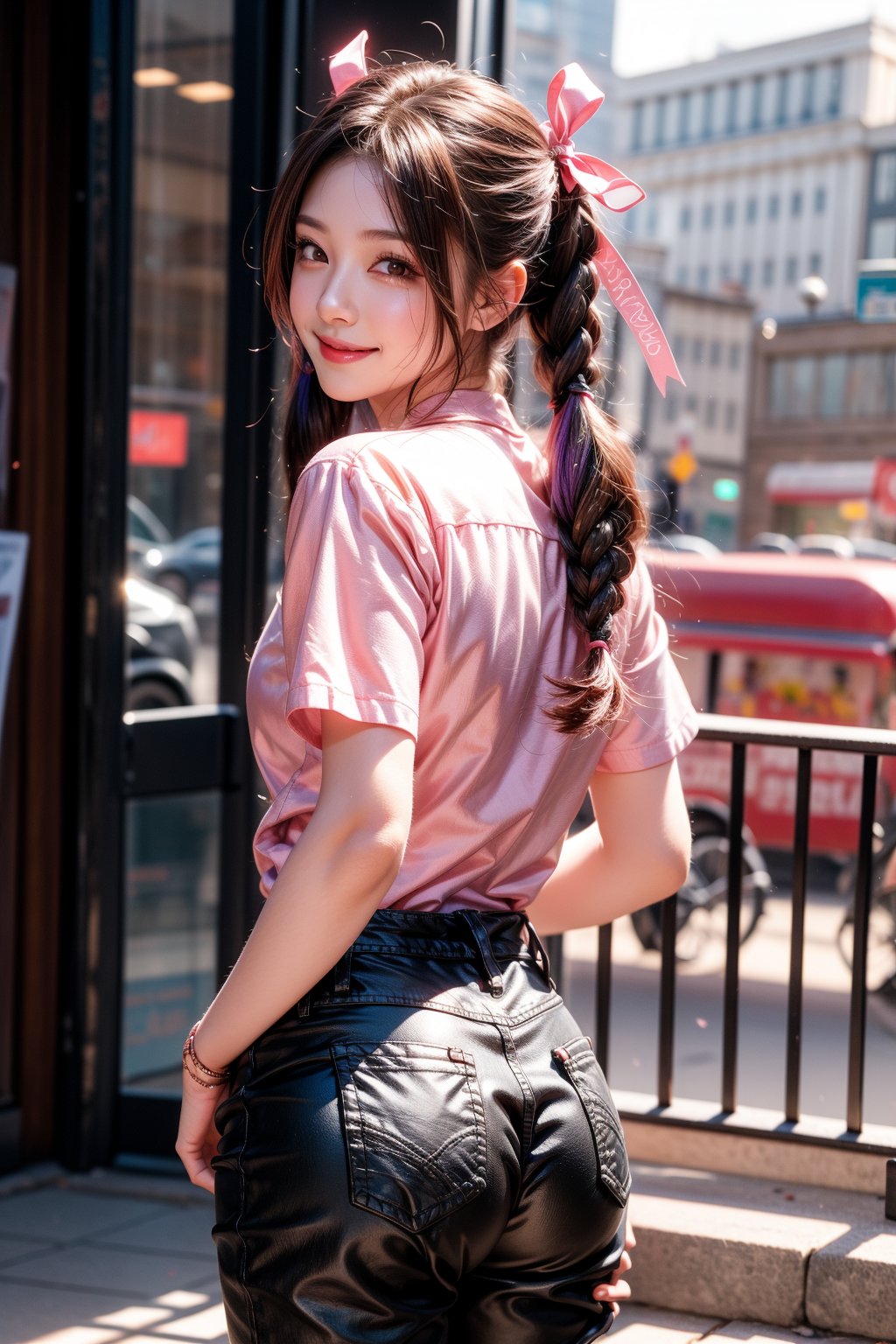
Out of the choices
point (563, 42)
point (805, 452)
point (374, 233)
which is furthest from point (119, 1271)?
point (805, 452)

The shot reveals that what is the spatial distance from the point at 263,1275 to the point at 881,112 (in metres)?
6.33

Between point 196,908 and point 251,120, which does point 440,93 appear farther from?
point 196,908

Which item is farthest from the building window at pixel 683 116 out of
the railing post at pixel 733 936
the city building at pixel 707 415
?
the railing post at pixel 733 936

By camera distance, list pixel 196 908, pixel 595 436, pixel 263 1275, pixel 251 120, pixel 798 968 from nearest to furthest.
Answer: pixel 263 1275, pixel 595 436, pixel 798 968, pixel 251 120, pixel 196 908

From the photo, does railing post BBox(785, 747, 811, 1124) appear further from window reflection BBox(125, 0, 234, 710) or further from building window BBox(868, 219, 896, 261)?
building window BBox(868, 219, 896, 261)

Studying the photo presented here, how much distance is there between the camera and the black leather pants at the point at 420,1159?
1083mm

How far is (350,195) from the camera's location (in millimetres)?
1273

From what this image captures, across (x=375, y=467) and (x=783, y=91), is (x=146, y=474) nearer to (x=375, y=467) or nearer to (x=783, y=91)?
(x=375, y=467)

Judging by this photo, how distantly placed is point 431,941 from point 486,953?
1.9 inches

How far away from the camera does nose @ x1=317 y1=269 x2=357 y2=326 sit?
1286 mm

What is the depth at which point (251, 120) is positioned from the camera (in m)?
3.25

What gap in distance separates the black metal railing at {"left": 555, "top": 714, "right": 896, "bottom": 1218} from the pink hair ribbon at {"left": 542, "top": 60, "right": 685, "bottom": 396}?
1.41 meters

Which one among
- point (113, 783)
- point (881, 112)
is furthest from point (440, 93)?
point (881, 112)

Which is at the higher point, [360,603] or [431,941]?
[360,603]
